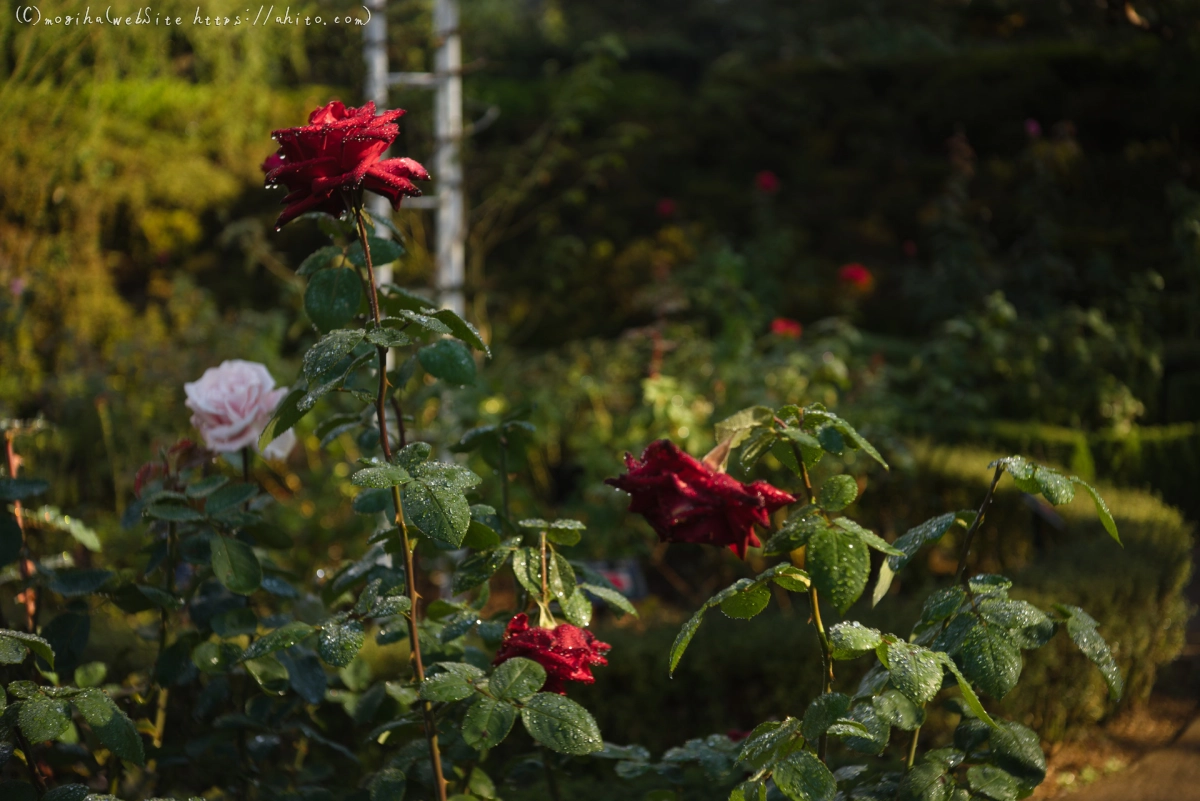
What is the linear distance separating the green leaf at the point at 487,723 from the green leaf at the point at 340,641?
13cm

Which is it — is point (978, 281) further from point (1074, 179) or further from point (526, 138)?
point (526, 138)

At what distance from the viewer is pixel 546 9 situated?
14.4 metres

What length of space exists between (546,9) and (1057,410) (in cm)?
1175

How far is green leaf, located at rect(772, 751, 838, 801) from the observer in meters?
0.91

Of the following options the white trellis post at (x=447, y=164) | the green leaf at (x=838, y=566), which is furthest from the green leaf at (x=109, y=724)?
the white trellis post at (x=447, y=164)

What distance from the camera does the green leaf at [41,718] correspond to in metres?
0.92

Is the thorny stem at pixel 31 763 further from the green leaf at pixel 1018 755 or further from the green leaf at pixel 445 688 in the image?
the green leaf at pixel 1018 755

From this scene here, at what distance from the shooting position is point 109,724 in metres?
1.01

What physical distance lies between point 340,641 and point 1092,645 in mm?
776

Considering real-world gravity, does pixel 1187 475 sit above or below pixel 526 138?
below

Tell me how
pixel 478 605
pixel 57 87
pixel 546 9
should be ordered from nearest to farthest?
1. pixel 478 605
2. pixel 57 87
3. pixel 546 9

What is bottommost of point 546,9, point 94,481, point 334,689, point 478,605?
point 94,481

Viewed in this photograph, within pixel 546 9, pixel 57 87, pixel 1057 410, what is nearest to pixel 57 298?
pixel 57 87

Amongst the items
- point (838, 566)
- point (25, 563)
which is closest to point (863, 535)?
point (838, 566)
